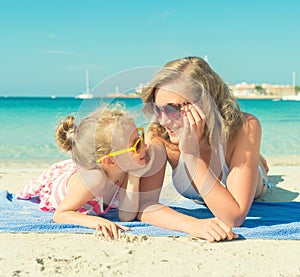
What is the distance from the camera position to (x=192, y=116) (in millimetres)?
3166

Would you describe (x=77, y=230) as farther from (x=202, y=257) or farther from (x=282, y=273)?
(x=282, y=273)

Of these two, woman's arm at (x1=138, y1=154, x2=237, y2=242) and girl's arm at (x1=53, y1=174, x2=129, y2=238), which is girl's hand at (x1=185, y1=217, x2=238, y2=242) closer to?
woman's arm at (x1=138, y1=154, x2=237, y2=242)

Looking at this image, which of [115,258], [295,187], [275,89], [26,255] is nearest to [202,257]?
[115,258]

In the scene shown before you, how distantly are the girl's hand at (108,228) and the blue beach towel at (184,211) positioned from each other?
7 cm

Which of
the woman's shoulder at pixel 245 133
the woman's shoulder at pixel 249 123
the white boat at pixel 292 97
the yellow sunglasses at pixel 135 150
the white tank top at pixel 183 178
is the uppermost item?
the woman's shoulder at pixel 249 123

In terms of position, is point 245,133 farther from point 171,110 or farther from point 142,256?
point 142,256

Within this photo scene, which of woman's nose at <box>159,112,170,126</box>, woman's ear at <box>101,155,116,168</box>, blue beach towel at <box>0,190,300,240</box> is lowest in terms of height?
blue beach towel at <box>0,190,300,240</box>

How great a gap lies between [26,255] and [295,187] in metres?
4.02

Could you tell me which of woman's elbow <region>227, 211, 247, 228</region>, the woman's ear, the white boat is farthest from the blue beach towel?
the white boat

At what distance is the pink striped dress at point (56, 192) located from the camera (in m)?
3.83

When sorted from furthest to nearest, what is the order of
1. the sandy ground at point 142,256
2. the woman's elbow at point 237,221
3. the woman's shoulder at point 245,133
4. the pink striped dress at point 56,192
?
1. the pink striped dress at point 56,192
2. the woman's shoulder at point 245,133
3. the woman's elbow at point 237,221
4. the sandy ground at point 142,256

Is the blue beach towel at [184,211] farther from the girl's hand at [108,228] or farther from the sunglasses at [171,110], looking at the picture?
the sunglasses at [171,110]

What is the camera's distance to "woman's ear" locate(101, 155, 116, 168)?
3.38 m

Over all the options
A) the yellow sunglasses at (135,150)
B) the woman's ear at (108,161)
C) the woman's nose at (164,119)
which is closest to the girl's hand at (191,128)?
the woman's nose at (164,119)
